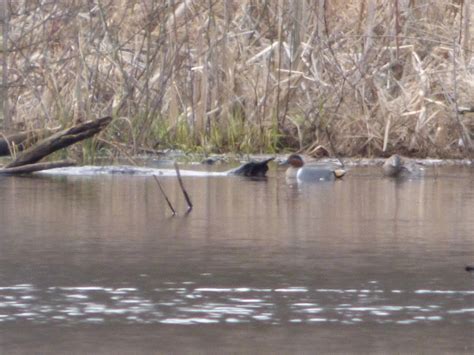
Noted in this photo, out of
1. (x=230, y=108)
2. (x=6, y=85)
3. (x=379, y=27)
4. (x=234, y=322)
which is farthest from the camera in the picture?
(x=379, y=27)

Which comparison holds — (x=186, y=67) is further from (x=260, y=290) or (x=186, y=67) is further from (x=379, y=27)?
(x=260, y=290)

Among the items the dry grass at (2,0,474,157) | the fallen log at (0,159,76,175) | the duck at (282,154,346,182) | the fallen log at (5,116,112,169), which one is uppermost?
the dry grass at (2,0,474,157)

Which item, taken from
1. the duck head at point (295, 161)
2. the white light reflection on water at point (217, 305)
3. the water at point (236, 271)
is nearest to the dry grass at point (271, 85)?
the duck head at point (295, 161)

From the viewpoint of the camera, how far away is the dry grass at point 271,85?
1223 cm

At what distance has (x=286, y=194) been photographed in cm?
895

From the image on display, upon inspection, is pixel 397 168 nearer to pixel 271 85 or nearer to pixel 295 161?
pixel 295 161

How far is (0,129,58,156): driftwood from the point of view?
10680 millimetres

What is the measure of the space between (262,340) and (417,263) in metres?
1.77

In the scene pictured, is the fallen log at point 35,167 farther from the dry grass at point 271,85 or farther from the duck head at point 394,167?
the duck head at point 394,167

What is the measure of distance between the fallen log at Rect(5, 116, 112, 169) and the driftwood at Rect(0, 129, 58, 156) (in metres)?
0.28

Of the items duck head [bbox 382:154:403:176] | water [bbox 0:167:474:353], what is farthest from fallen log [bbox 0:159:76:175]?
duck head [bbox 382:154:403:176]

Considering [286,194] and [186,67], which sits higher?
[186,67]

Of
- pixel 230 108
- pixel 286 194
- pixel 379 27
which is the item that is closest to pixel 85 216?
pixel 286 194

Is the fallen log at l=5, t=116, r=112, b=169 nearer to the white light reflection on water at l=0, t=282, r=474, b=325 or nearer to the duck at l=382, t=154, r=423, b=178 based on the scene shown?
the duck at l=382, t=154, r=423, b=178
